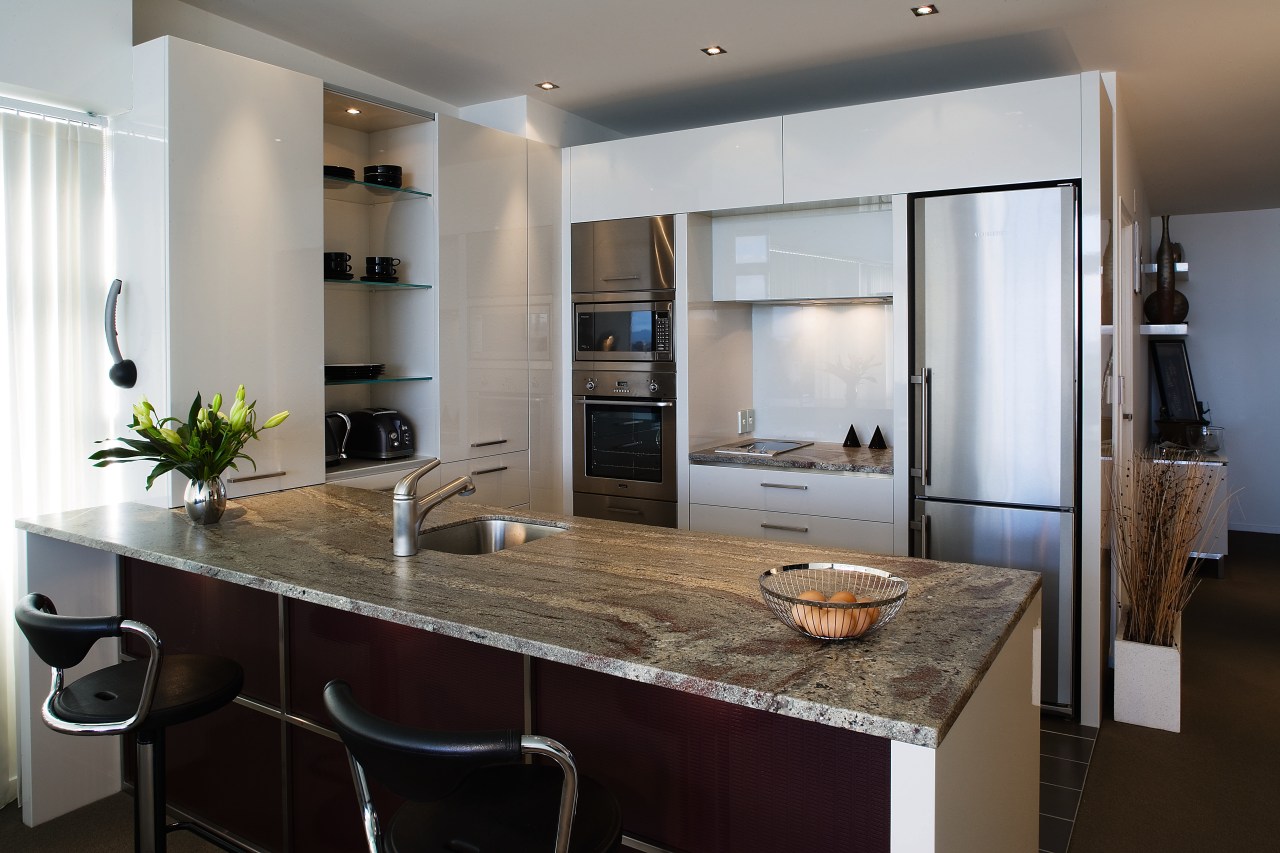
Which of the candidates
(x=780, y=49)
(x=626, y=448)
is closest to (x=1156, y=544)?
(x=626, y=448)

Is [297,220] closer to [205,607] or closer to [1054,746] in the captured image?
[205,607]

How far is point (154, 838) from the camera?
209 centimetres

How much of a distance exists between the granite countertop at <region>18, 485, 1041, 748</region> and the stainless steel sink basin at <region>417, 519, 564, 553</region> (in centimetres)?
5

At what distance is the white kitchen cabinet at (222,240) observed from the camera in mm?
2840

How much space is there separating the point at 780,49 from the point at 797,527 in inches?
78.9

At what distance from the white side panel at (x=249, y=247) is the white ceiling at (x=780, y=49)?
1.49 feet

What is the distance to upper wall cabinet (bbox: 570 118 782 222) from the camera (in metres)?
4.01

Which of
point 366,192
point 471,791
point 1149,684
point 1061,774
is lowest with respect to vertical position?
point 1061,774

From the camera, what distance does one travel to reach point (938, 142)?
3.61m

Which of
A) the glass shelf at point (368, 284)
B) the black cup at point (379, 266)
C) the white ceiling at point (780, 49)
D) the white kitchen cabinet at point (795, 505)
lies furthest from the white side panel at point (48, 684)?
the white kitchen cabinet at point (795, 505)

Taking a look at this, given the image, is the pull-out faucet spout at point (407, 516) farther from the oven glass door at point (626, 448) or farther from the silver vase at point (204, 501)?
the oven glass door at point (626, 448)

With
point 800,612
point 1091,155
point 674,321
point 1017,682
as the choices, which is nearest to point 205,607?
point 800,612

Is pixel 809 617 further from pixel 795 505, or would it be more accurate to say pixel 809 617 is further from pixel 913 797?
pixel 795 505

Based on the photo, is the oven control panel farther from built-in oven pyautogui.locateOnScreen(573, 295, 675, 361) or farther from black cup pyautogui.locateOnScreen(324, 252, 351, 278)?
black cup pyautogui.locateOnScreen(324, 252, 351, 278)
